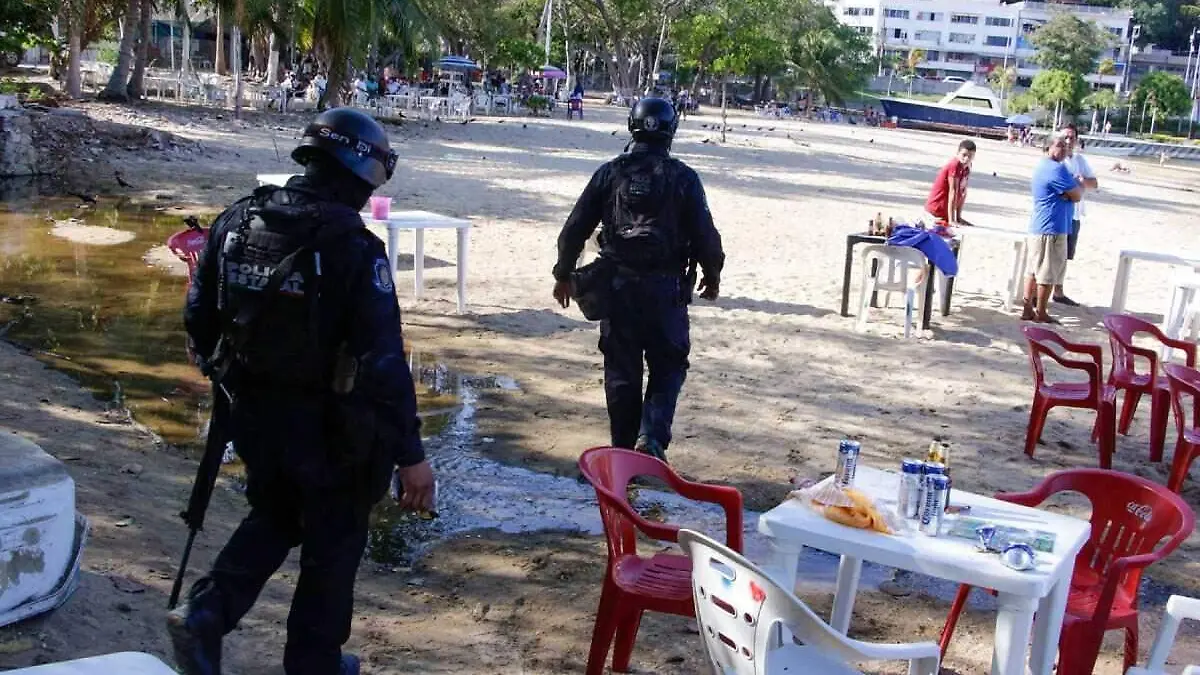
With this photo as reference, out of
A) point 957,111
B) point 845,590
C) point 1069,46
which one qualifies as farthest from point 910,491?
point 1069,46

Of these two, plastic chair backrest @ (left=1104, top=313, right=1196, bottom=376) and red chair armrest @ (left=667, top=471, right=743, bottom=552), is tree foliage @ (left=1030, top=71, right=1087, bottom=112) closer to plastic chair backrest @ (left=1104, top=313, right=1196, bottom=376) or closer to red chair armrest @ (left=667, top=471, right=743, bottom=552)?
plastic chair backrest @ (left=1104, top=313, right=1196, bottom=376)

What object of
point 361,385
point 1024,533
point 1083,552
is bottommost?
point 1083,552

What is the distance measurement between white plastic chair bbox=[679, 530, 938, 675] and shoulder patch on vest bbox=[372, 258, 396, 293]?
1081mm

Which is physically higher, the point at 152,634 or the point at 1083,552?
the point at 1083,552

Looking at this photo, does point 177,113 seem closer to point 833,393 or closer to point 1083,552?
point 833,393

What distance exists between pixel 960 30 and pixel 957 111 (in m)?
62.0

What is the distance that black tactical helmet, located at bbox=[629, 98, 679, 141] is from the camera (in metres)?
6.06

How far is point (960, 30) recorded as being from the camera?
140 metres

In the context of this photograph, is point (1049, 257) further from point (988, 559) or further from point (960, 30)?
point (960, 30)

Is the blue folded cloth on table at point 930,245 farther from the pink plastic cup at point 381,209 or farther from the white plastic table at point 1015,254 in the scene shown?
the pink plastic cup at point 381,209

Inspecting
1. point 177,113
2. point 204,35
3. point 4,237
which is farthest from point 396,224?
point 204,35

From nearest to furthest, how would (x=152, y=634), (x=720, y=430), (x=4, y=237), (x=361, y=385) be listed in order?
1. (x=361, y=385)
2. (x=152, y=634)
3. (x=720, y=430)
4. (x=4, y=237)

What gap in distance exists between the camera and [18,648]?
12.9 ft

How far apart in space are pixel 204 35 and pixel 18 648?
59561 mm
